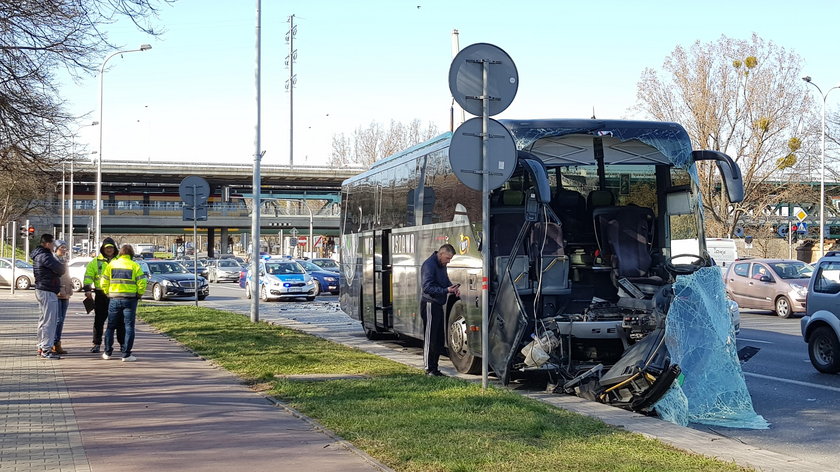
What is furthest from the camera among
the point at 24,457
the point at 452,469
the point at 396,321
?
the point at 396,321

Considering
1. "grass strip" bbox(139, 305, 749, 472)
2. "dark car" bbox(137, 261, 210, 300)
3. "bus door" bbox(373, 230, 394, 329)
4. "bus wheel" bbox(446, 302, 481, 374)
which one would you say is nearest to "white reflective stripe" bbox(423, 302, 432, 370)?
"grass strip" bbox(139, 305, 749, 472)

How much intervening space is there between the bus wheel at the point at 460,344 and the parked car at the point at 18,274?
39.9 m

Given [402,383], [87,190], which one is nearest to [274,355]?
[402,383]

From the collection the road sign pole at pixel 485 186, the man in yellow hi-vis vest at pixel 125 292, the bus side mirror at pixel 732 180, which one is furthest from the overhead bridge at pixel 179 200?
the road sign pole at pixel 485 186

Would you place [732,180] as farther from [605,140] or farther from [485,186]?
[485,186]

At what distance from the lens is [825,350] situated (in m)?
13.9

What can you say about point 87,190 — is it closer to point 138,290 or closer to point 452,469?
point 138,290

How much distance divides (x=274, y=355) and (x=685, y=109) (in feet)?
127

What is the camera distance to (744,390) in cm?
1006

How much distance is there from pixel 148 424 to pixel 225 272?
51682 millimetres

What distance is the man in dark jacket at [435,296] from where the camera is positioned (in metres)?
12.6

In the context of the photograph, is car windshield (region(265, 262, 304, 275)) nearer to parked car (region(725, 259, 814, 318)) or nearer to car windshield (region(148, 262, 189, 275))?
car windshield (region(148, 262, 189, 275))

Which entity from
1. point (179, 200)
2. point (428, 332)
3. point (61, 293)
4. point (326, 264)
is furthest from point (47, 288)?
point (179, 200)

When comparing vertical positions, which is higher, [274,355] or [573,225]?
[573,225]
